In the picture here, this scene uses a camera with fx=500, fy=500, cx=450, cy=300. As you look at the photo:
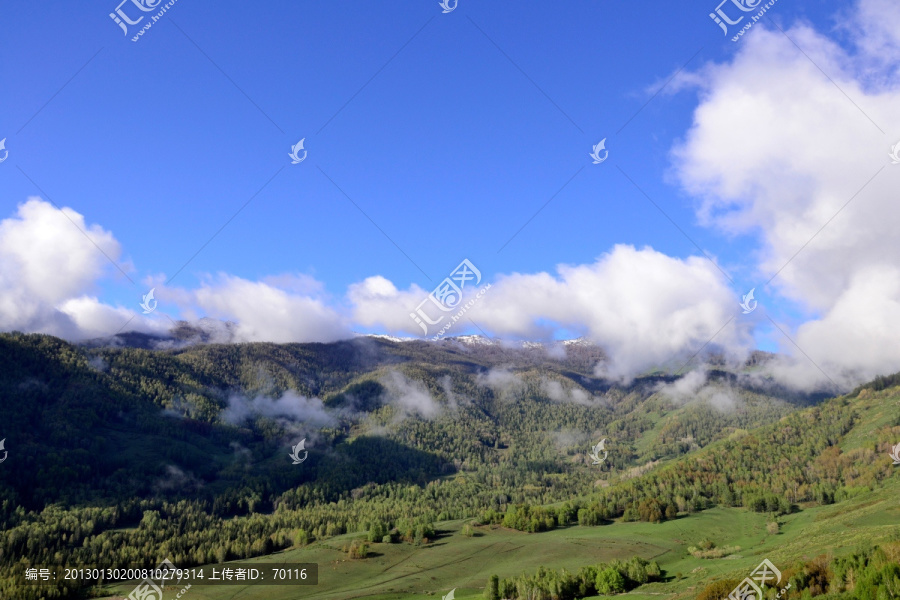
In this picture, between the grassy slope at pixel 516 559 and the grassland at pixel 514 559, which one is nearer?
the grassland at pixel 514 559

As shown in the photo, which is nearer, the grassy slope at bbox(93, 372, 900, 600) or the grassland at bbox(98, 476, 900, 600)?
the grassland at bbox(98, 476, 900, 600)

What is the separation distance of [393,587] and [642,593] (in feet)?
227

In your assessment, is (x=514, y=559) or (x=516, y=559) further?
(x=514, y=559)

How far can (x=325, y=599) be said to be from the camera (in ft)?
451

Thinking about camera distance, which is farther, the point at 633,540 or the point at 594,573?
the point at 633,540

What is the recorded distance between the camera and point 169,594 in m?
147

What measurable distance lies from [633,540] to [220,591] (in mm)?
141716

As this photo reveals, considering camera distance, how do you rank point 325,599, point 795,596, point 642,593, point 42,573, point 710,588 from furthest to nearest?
1. point 42,573
2. point 325,599
3. point 642,593
4. point 710,588
5. point 795,596

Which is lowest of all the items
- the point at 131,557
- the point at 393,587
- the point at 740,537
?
the point at 740,537

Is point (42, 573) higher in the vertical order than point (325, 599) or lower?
higher

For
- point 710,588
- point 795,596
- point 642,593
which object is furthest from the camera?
point 642,593

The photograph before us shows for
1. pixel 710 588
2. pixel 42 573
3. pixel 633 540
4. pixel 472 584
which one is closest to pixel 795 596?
pixel 710 588

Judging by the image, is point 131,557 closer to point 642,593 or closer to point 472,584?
point 472,584

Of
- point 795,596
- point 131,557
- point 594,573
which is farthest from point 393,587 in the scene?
point 131,557
